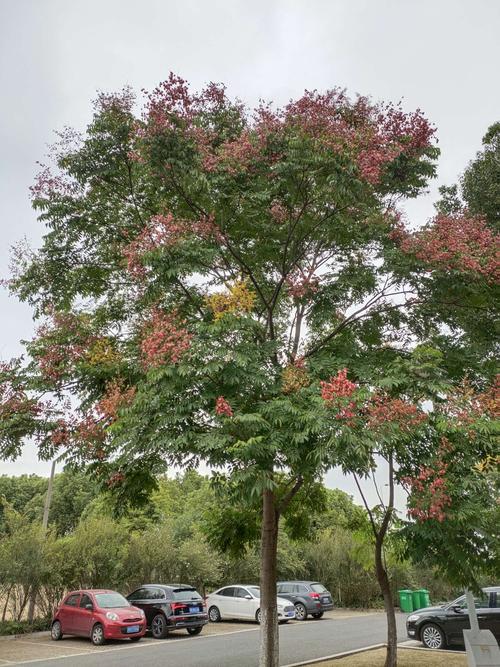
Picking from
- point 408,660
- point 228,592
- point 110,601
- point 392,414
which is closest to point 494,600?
point 408,660

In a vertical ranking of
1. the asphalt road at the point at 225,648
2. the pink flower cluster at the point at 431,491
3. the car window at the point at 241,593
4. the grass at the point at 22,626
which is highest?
the pink flower cluster at the point at 431,491

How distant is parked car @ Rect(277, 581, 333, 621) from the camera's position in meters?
22.7

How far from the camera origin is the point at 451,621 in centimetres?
1412

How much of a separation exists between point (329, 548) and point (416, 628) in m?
13.7

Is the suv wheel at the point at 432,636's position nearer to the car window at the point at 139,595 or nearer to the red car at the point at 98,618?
the red car at the point at 98,618

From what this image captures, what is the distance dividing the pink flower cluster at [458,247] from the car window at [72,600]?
45.5 feet

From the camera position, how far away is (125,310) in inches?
435

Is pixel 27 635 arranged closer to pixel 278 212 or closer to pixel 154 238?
pixel 154 238

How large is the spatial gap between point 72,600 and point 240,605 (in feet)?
22.7

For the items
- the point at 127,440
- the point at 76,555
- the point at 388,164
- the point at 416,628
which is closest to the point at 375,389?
the point at 127,440

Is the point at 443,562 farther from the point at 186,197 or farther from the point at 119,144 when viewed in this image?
the point at 119,144

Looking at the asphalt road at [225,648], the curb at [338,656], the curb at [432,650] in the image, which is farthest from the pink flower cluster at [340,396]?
the curb at [432,650]

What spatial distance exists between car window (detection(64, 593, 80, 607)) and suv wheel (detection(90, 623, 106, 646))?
1.15 metres

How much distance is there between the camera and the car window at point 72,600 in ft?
55.1
